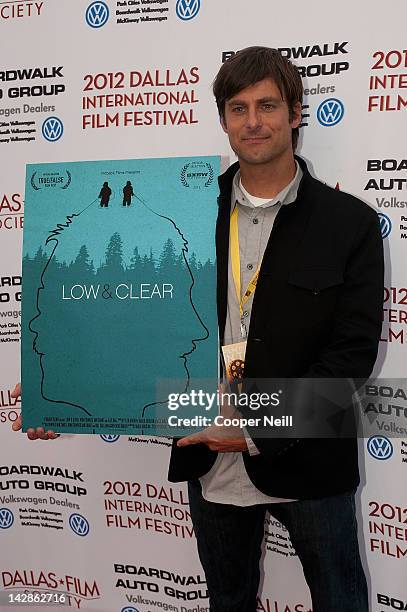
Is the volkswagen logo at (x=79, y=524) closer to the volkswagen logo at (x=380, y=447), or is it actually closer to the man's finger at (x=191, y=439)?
the man's finger at (x=191, y=439)

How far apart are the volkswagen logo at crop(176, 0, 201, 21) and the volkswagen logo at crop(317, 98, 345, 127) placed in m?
0.55

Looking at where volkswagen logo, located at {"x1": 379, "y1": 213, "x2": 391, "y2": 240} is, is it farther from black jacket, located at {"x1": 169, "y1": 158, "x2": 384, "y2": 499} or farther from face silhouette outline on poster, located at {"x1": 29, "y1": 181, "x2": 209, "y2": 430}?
face silhouette outline on poster, located at {"x1": 29, "y1": 181, "x2": 209, "y2": 430}

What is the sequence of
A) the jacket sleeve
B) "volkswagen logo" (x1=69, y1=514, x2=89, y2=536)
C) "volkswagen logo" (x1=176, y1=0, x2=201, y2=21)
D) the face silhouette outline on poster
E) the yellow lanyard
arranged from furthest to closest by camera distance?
"volkswagen logo" (x1=69, y1=514, x2=89, y2=536) → "volkswagen logo" (x1=176, y1=0, x2=201, y2=21) → the face silhouette outline on poster → the yellow lanyard → the jacket sleeve

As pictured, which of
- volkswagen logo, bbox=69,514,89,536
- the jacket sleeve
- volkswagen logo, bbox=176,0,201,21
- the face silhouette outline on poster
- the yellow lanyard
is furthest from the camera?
volkswagen logo, bbox=69,514,89,536

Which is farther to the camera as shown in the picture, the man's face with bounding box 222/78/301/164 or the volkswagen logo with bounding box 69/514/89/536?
the volkswagen logo with bounding box 69/514/89/536

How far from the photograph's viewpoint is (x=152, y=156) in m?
2.25

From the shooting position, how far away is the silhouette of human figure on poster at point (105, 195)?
179 centimetres

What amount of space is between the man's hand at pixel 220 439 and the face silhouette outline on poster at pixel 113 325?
136 mm

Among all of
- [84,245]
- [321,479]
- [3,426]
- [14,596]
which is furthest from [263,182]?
[14,596]

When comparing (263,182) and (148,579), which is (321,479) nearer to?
(263,182)

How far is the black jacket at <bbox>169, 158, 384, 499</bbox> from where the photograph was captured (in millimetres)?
1556

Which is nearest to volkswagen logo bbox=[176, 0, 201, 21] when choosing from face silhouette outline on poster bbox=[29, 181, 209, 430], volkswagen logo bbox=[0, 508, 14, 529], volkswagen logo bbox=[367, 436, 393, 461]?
face silhouette outline on poster bbox=[29, 181, 209, 430]

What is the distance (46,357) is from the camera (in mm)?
1817

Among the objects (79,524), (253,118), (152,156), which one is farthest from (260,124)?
(79,524)
